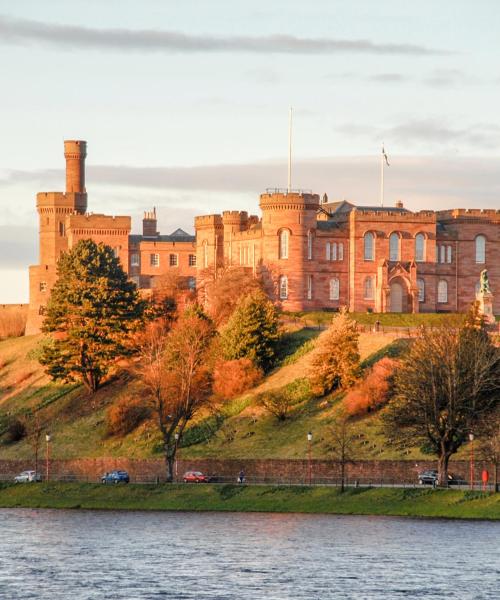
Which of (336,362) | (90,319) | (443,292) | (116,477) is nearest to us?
(116,477)

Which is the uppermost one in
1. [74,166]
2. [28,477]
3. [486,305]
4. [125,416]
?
[74,166]

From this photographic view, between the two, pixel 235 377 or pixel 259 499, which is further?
pixel 235 377

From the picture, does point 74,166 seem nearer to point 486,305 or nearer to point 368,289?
point 368,289

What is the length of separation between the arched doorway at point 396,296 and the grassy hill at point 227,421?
40.4 ft

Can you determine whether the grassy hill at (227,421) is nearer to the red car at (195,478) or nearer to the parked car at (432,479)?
the parked car at (432,479)

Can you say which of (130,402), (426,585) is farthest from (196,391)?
(426,585)

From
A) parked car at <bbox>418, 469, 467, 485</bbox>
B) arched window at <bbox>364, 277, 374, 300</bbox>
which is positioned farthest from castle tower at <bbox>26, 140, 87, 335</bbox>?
parked car at <bbox>418, 469, 467, 485</bbox>

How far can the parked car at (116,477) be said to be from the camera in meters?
108

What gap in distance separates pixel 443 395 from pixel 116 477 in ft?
71.8

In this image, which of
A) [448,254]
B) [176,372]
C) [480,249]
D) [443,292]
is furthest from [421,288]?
[176,372]

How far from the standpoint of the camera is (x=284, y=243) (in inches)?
5773

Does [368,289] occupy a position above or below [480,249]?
below

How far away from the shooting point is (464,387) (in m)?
101

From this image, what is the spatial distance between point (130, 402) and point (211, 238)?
36.2 m
